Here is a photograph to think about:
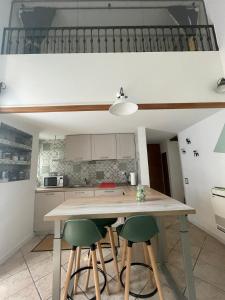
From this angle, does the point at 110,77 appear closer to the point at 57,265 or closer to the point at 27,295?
the point at 57,265

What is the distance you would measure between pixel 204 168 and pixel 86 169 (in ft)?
9.75

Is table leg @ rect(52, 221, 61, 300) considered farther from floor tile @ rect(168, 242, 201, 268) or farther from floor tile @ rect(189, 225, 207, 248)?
floor tile @ rect(189, 225, 207, 248)

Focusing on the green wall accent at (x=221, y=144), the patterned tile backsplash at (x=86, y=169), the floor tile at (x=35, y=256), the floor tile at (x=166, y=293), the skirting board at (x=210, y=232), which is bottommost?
the floor tile at (x=166, y=293)

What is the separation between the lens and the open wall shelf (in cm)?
277

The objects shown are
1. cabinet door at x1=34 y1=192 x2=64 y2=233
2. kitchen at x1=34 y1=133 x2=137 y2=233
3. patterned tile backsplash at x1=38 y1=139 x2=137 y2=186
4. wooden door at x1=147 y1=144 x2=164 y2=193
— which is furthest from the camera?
wooden door at x1=147 y1=144 x2=164 y2=193

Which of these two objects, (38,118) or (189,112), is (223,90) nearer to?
(189,112)

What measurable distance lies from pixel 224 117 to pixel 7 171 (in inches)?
157

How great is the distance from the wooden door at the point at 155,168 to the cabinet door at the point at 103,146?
2619 mm

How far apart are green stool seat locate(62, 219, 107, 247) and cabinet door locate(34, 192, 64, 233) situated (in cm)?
236

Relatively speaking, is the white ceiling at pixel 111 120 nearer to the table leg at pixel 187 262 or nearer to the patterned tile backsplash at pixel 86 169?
the patterned tile backsplash at pixel 86 169

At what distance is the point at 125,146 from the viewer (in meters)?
4.22

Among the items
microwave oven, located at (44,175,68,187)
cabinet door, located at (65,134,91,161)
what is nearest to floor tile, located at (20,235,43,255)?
microwave oven, located at (44,175,68,187)

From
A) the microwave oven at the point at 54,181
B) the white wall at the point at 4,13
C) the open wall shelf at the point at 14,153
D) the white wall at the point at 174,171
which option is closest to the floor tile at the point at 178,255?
the white wall at the point at 174,171

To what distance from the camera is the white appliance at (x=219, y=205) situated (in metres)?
2.78
